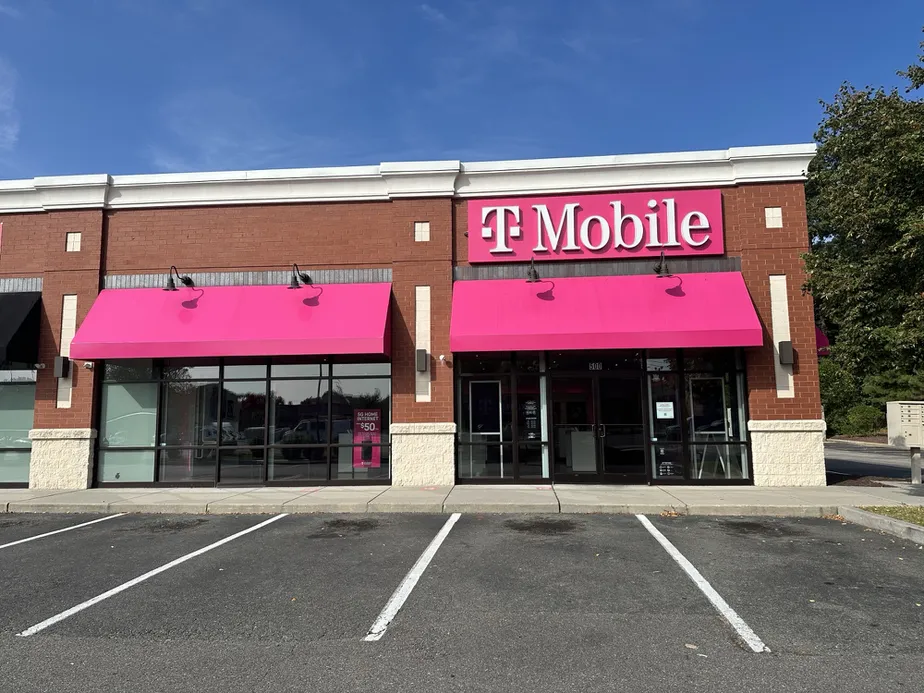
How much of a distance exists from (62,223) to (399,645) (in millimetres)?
13143

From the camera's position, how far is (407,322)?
41.3ft

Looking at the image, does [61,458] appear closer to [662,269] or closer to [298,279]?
[298,279]

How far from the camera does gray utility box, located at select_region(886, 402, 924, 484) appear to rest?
36.2 ft

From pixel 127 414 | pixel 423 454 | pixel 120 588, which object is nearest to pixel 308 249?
pixel 423 454

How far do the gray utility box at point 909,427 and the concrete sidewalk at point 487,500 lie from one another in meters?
0.64

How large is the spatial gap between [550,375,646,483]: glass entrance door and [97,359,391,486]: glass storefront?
3.66 metres

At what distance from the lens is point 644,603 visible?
204 inches

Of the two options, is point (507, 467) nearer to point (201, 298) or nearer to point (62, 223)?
point (201, 298)

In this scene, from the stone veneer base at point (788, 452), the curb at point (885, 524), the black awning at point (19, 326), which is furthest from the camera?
the black awning at point (19, 326)

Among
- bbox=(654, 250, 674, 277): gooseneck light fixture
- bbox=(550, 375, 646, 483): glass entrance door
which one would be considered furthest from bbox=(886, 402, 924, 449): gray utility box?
bbox=(654, 250, 674, 277): gooseneck light fixture

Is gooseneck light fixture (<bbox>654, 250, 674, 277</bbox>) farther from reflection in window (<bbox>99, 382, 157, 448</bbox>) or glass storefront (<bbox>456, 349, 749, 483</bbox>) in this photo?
reflection in window (<bbox>99, 382, 157, 448</bbox>)

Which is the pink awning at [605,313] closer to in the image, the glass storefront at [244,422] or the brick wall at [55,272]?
the glass storefront at [244,422]

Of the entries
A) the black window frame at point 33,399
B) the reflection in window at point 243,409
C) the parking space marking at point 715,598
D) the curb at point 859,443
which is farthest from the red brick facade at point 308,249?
the curb at point 859,443

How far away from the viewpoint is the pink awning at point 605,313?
11203mm
